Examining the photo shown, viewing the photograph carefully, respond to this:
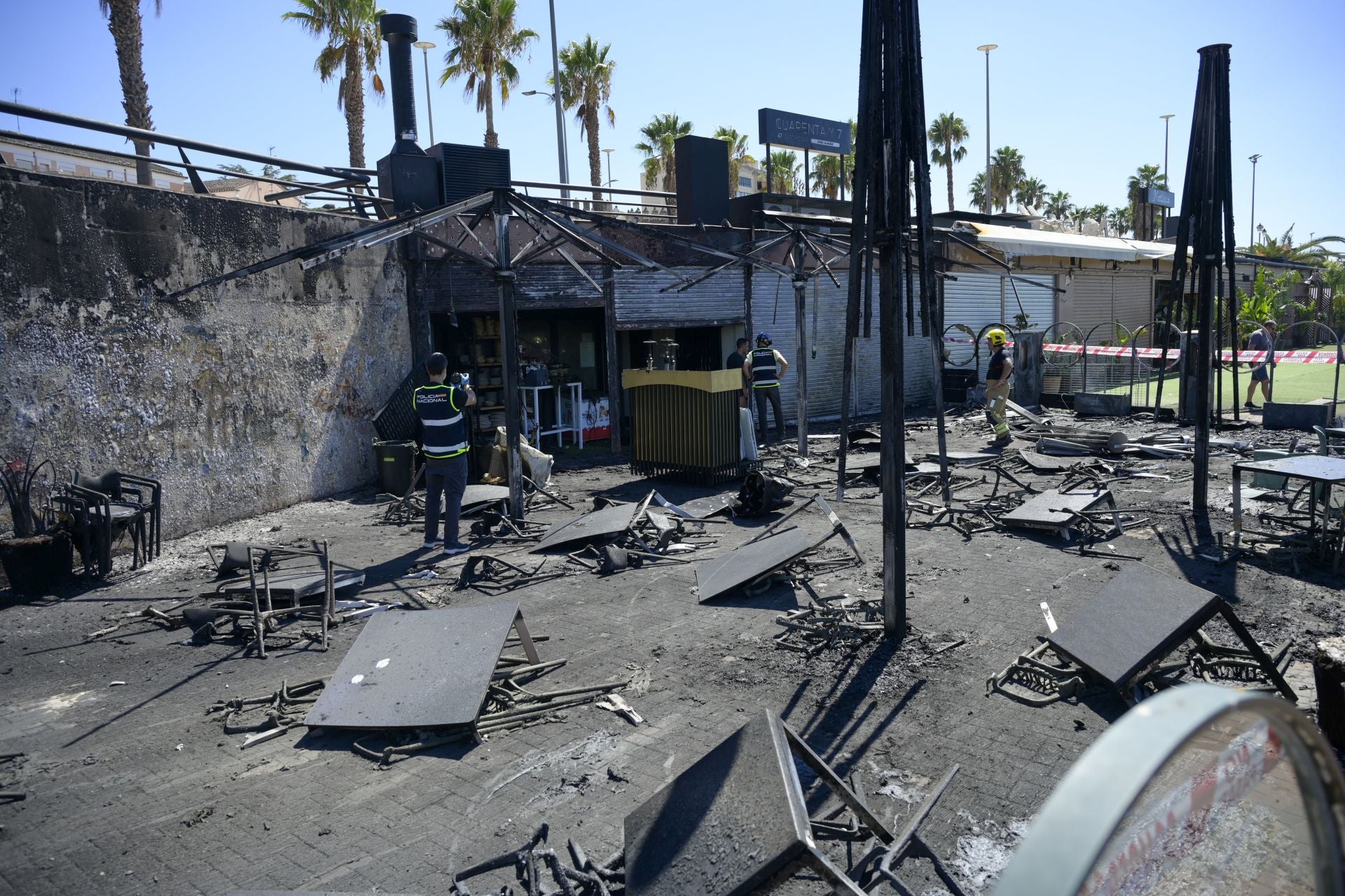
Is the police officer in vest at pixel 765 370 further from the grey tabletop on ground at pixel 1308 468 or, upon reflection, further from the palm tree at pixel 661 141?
the palm tree at pixel 661 141

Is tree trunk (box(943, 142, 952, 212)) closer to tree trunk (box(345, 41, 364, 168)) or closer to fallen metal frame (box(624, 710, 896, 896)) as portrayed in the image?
tree trunk (box(345, 41, 364, 168))

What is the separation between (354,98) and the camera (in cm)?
2753

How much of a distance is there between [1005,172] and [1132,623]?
62235 mm

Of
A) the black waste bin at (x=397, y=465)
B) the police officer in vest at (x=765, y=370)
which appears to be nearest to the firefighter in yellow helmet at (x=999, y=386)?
the police officer in vest at (x=765, y=370)

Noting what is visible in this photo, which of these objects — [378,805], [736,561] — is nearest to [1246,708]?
[378,805]

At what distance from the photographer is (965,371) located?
819 inches

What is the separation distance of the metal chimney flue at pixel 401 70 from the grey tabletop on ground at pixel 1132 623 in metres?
13.0

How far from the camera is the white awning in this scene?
2197 centimetres

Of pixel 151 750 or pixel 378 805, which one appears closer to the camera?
pixel 378 805

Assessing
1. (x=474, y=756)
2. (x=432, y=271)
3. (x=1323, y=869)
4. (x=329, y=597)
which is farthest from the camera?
(x=432, y=271)

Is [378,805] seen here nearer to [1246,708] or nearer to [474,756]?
[474,756]

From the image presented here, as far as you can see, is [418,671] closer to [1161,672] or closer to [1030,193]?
[1161,672]

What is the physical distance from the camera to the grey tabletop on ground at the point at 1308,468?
712cm

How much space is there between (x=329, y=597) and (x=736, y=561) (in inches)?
139
